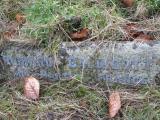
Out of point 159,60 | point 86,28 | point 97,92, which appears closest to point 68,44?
point 86,28

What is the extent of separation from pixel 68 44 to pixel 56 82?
282 mm

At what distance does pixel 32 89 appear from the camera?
259 centimetres

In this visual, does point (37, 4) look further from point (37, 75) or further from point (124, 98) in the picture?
point (124, 98)

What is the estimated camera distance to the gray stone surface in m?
2.49

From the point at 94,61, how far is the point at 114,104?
30cm

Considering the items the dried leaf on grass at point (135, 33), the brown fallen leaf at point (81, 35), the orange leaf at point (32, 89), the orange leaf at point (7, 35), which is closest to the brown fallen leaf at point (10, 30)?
the orange leaf at point (7, 35)

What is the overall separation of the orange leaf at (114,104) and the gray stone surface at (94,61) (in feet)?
0.47

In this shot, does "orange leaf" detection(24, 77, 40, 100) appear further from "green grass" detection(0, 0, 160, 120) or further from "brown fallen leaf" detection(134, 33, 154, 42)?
"brown fallen leaf" detection(134, 33, 154, 42)

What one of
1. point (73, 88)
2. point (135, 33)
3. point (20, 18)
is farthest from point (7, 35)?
point (135, 33)

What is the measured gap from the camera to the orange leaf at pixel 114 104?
245 centimetres

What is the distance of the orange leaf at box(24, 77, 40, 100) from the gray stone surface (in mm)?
113

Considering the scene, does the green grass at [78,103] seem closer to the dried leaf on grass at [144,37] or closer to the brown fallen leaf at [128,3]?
the dried leaf on grass at [144,37]

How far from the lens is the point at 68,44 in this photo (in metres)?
2.56

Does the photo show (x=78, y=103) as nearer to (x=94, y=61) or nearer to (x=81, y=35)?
(x=94, y=61)
